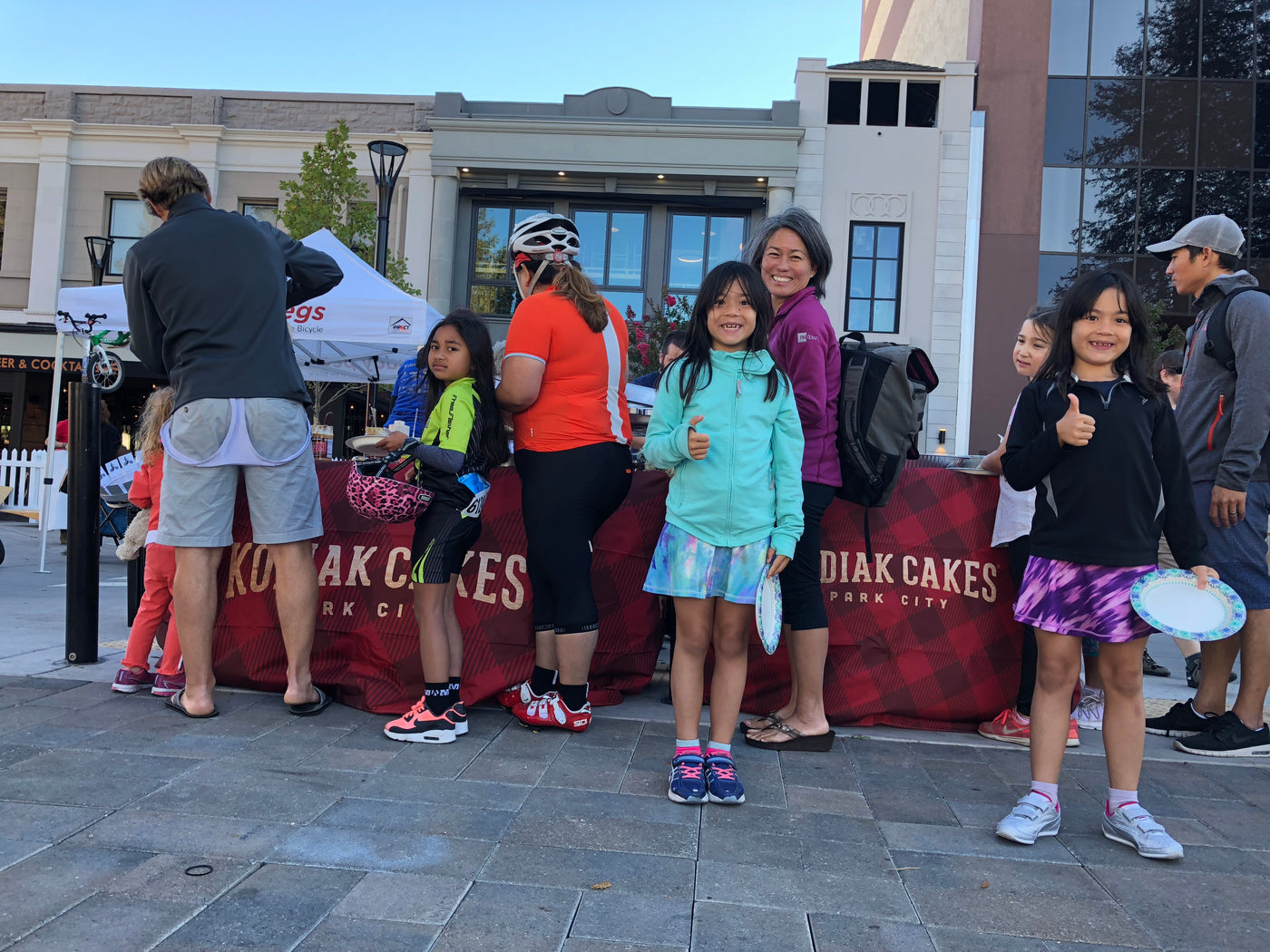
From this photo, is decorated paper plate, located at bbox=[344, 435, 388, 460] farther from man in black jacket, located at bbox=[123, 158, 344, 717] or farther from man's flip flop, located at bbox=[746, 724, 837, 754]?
man's flip flop, located at bbox=[746, 724, 837, 754]

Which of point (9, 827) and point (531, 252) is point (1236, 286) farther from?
point (9, 827)

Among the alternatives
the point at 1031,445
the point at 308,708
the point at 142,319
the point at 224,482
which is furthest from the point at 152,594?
the point at 1031,445

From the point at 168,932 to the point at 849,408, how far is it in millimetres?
2697

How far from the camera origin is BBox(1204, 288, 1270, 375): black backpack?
3.96 metres

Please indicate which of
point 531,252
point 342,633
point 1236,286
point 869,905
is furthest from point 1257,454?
point 342,633

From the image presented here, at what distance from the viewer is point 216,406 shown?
360 cm

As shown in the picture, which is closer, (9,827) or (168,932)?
(168,932)

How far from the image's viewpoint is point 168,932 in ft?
Answer: 6.34

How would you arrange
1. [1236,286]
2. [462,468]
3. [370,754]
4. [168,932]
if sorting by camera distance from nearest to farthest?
[168,932] → [370,754] → [462,468] → [1236,286]

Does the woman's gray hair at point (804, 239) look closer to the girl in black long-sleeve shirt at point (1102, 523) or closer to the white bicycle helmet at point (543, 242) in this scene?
the white bicycle helmet at point (543, 242)

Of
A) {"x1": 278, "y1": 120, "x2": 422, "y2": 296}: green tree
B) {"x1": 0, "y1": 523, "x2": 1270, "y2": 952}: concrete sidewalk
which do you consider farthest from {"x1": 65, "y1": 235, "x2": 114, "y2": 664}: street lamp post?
{"x1": 278, "y1": 120, "x2": 422, "y2": 296}: green tree

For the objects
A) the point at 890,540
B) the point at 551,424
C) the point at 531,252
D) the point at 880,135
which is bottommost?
the point at 890,540

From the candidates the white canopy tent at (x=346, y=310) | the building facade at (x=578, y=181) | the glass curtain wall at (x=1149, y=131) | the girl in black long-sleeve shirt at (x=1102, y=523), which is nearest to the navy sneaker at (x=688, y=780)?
the girl in black long-sleeve shirt at (x=1102, y=523)

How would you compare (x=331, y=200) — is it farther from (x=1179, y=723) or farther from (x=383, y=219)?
(x=1179, y=723)
